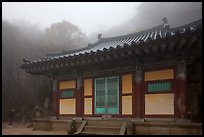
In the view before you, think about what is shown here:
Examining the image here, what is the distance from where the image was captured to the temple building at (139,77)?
401 inches

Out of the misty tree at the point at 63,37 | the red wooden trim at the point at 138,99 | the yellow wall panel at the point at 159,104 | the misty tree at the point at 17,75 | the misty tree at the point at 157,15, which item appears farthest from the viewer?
the misty tree at the point at 157,15

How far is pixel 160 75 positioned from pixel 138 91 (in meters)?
1.08

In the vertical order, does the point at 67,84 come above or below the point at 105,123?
above

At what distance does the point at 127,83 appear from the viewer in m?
12.0

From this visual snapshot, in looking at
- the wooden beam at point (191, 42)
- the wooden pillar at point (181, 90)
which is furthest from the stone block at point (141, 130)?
the wooden beam at point (191, 42)

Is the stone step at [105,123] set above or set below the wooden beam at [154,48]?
below

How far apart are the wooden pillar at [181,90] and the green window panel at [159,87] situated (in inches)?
15.7

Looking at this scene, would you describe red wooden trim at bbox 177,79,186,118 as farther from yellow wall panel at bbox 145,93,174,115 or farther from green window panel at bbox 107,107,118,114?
green window panel at bbox 107,107,118,114

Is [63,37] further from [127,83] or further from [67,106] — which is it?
[127,83]

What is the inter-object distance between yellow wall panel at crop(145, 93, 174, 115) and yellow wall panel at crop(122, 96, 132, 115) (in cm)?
74

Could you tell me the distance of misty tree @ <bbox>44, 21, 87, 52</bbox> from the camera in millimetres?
35531

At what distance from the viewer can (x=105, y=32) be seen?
47.7 m

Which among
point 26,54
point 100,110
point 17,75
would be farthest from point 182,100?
point 26,54

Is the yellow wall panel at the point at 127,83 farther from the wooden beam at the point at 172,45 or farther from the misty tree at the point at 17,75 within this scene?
the misty tree at the point at 17,75
